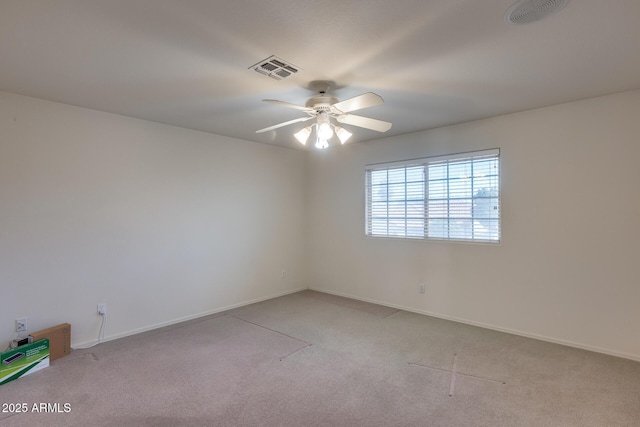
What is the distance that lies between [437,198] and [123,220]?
3.81 meters

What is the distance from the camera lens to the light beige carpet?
83.0 inches

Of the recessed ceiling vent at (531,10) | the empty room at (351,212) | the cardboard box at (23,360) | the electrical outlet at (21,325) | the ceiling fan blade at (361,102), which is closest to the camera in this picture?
the recessed ceiling vent at (531,10)

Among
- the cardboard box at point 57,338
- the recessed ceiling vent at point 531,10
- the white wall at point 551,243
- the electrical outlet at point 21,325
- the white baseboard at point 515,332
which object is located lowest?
the white baseboard at point 515,332

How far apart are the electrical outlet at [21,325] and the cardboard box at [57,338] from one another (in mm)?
140

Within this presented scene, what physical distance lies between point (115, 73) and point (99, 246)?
187 cm

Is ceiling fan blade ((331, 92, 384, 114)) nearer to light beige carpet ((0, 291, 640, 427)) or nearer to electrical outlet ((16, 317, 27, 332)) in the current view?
light beige carpet ((0, 291, 640, 427))

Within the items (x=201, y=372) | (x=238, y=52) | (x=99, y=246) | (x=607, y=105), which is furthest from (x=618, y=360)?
(x=99, y=246)

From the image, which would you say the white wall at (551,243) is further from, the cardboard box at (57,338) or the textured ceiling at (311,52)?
the cardboard box at (57,338)

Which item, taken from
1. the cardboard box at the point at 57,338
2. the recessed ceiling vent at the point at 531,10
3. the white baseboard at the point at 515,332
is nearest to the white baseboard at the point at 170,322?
the cardboard box at the point at 57,338

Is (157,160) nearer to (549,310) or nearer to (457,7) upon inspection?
(457,7)

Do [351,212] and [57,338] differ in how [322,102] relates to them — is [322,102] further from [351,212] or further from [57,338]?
[57,338]

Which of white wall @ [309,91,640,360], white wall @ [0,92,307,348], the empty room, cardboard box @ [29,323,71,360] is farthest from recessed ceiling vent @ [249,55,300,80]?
cardboard box @ [29,323,71,360]

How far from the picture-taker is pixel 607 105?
3.03 meters

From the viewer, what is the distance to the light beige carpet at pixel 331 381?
211 centimetres
